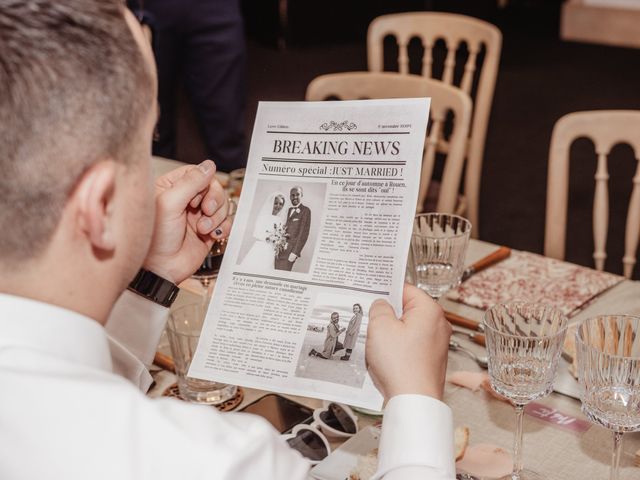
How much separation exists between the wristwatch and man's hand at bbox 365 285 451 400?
0.32 m

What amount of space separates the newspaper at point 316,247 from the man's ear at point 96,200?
31 centimetres

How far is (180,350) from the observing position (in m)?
1.15

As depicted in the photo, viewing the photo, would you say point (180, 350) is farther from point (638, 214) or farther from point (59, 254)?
point (638, 214)

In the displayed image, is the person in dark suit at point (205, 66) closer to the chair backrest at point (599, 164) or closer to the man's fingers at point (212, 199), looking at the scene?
the chair backrest at point (599, 164)

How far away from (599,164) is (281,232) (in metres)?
1.01

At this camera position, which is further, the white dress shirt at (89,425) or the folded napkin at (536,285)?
the folded napkin at (536,285)

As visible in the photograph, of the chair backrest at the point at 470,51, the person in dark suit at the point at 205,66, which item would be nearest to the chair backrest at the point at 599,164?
the chair backrest at the point at 470,51

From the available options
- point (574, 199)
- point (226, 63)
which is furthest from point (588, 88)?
point (226, 63)

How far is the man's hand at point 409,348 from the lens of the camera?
87cm

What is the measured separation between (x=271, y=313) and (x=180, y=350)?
8.7 inches

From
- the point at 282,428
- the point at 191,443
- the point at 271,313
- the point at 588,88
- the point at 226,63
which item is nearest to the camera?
the point at 191,443

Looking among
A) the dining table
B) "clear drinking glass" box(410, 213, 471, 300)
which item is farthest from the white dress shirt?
"clear drinking glass" box(410, 213, 471, 300)

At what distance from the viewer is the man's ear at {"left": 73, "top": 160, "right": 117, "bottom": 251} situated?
68 cm

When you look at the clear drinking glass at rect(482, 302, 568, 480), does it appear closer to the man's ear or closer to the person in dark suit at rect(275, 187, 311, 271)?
the person in dark suit at rect(275, 187, 311, 271)
